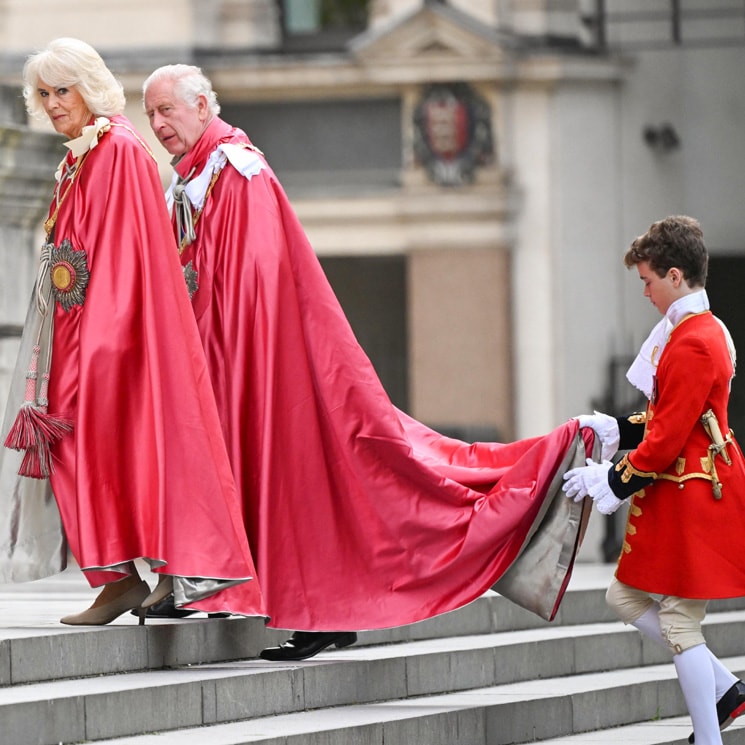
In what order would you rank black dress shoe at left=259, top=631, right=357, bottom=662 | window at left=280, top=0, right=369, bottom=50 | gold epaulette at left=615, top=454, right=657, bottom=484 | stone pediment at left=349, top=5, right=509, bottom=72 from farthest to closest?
window at left=280, top=0, right=369, bottom=50, stone pediment at left=349, top=5, right=509, bottom=72, black dress shoe at left=259, top=631, right=357, bottom=662, gold epaulette at left=615, top=454, right=657, bottom=484

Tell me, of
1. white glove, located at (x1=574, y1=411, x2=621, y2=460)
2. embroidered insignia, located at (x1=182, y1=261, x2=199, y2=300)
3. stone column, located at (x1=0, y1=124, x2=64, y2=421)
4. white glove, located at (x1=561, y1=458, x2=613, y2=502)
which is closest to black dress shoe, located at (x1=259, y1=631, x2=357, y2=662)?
white glove, located at (x1=561, y1=458, x2=613, y2=502)

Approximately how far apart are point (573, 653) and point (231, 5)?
8064 millimetres

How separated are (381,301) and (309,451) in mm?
8392

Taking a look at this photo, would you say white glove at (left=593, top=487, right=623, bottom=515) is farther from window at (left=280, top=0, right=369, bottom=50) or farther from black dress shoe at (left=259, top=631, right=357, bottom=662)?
window at (left=280, top=0, right=369, bottom=50)

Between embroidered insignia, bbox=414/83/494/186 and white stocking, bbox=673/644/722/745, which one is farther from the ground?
embroidered insignia, bbox=414/83/494/186

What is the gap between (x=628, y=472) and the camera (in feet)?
19.3

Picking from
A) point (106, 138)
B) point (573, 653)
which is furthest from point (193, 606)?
point (573, 653)

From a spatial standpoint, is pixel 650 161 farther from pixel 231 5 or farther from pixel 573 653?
pixel 573 653

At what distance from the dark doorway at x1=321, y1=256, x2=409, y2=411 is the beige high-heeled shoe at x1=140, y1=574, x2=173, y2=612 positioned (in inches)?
336

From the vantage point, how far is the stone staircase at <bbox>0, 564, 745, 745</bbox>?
5.82 meters

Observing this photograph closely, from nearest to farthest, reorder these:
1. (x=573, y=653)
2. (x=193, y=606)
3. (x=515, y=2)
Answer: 1. (x=193, y=606)
2. (x=573, y=653)
3. (x=515, y=2)

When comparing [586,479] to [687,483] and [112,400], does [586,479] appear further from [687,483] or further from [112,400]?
[112,400]

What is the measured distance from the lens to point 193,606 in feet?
20.3

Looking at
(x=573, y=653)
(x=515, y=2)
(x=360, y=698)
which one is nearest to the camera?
(x=360, y=698)
